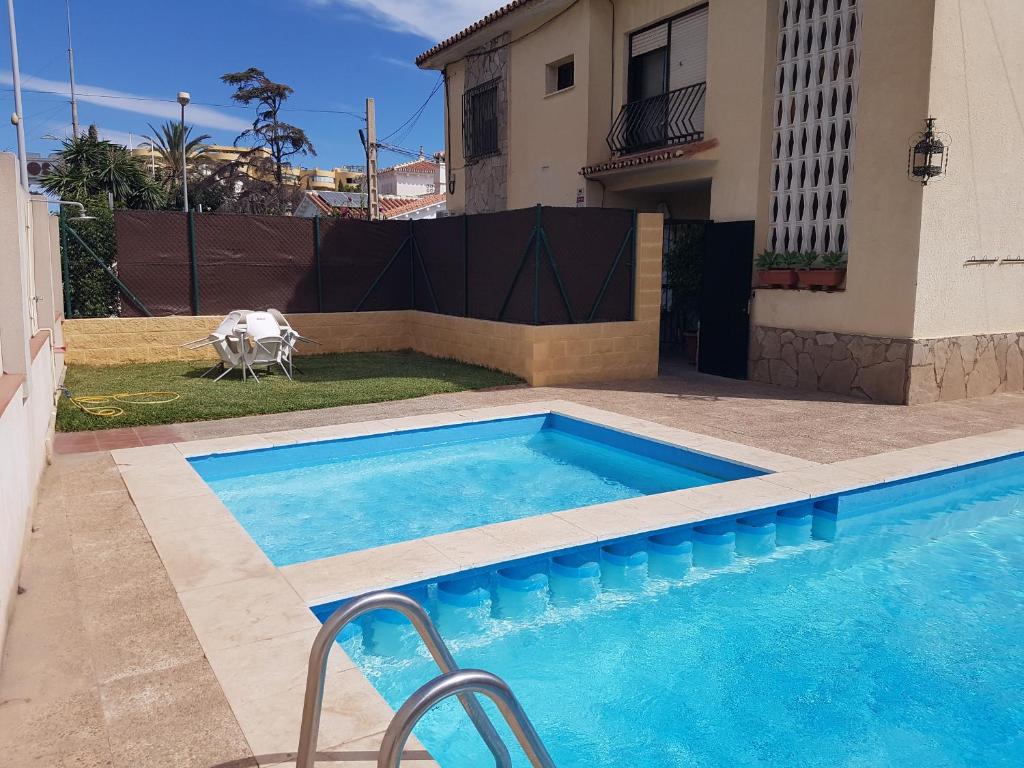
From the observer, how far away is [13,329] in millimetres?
5066

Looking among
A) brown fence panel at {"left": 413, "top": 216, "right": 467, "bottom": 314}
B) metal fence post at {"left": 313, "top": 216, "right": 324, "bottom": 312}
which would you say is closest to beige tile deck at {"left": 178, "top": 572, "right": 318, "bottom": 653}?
brown fence panel at {"left": 413, "top": 216, "right": 467, "bottom": 314}

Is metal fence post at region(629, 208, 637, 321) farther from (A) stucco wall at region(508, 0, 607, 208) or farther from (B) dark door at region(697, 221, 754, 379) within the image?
(A) stucco wall at region(508, 0, 607, 208)

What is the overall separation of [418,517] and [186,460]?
215 cm

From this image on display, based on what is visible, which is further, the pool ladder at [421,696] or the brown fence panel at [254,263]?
the brown fence panel at [254,263]

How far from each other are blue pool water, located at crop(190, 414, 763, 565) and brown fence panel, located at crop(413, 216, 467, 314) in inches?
197

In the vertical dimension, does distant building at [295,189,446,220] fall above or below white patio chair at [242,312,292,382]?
above

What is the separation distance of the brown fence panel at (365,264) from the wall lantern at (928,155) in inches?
347

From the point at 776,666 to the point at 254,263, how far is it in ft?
38.2

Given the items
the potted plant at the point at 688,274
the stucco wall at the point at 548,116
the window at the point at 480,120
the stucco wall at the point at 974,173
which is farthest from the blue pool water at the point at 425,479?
the window at the point at 480,120

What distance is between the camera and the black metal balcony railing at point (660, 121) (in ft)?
42.1

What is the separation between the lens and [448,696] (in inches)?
73.0

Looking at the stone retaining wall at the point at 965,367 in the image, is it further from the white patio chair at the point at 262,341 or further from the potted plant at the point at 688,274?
the white patio chair at the point at 262,341

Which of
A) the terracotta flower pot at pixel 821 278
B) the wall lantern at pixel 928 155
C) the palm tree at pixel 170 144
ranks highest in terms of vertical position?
the palm tree at pixel 170 144

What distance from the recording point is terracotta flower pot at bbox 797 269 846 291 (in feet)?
33.7
